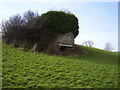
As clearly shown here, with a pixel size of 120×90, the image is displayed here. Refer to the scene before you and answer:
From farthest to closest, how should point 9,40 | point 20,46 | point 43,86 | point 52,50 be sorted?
point 9,40 → point 20,46 → point 52,50 → point 43,86

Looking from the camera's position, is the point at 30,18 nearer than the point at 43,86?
No

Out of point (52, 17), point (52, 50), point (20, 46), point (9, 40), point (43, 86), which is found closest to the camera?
point (43, 86)

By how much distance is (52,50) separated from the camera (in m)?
16.7

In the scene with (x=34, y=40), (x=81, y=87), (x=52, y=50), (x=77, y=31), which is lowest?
(x=81, y=87)

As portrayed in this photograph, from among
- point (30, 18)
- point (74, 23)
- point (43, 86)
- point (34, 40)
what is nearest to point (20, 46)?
point (34, 40)

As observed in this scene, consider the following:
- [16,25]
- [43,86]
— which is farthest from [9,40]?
[43,86]

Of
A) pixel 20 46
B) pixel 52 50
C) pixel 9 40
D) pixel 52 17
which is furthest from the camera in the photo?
pixel 9 40

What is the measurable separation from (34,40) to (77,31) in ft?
22.2

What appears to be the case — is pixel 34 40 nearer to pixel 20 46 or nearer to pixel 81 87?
pixel 20 46

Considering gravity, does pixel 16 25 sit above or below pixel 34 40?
above

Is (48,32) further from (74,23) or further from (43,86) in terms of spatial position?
(43,86)

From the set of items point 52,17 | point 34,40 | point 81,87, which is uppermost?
point 52,17

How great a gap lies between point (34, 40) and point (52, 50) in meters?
3.17

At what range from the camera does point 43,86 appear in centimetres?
502
